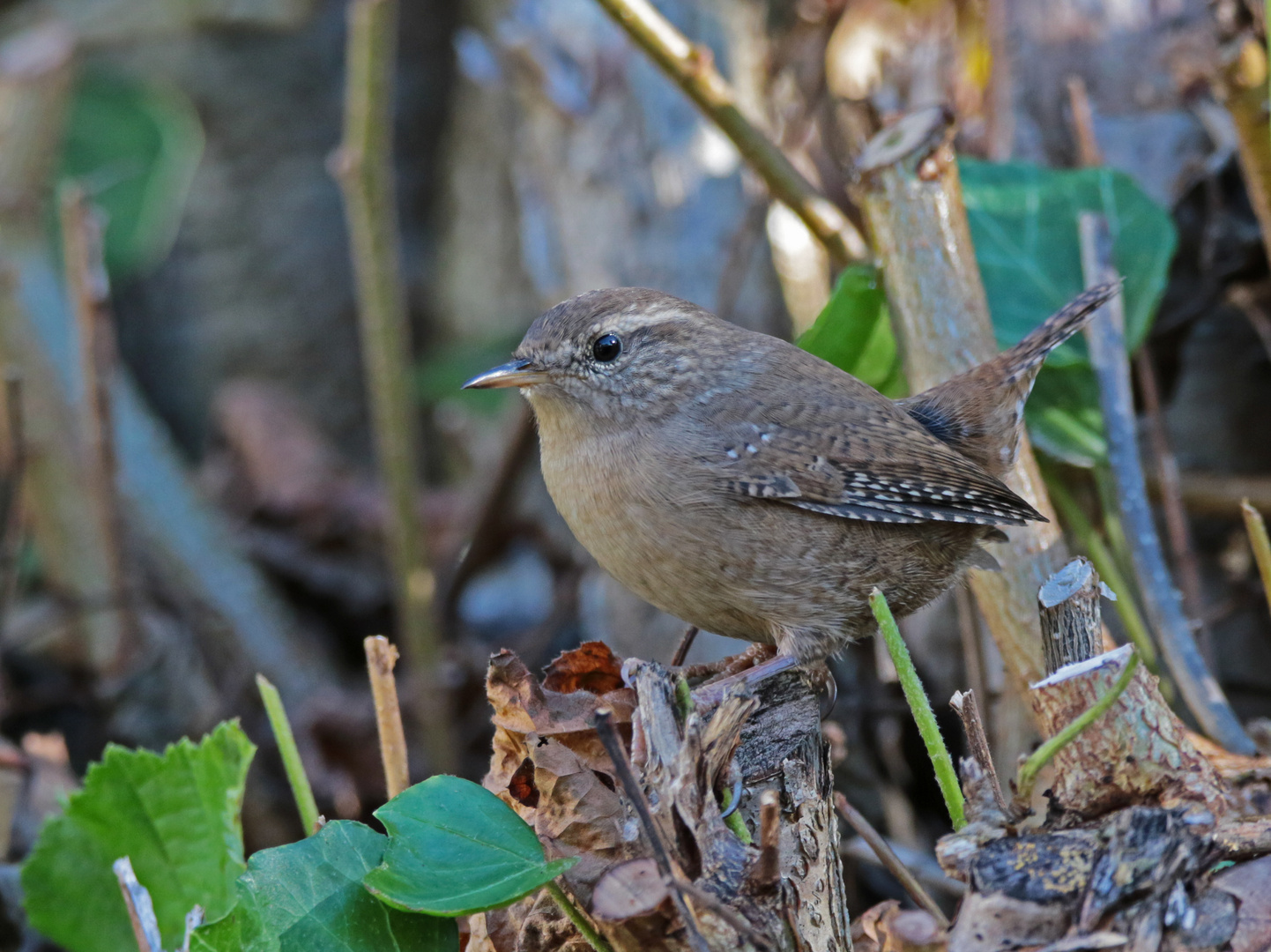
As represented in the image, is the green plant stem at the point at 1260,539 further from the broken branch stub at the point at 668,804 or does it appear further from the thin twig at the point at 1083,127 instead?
the thin twig at the point at 1083,127

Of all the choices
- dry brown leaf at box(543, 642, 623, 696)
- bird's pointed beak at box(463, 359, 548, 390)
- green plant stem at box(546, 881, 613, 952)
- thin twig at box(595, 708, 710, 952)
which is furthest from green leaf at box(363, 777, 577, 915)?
bird's pointed beak at box(463, 359, 548, 390)

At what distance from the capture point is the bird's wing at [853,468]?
233 centimetres

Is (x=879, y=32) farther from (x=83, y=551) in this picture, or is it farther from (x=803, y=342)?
(x=83, y=551)

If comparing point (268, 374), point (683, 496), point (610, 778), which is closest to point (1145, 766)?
point (610, 778)

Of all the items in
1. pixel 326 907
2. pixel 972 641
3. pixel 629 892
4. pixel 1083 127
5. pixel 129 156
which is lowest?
pixel 972 641

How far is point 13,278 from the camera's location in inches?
149

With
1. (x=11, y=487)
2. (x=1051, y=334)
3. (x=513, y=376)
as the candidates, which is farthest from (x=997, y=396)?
(x=11, y=487)

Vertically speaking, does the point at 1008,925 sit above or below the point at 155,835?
above

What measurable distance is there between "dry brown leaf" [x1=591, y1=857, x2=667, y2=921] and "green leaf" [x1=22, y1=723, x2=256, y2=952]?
35.9 inches

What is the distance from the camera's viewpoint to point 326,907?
170 centimetres

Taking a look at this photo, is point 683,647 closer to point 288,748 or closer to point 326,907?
point 288,748

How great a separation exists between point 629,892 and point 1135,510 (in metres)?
1.79

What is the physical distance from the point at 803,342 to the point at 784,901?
5.09ft

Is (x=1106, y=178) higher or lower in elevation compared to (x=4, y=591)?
higher
